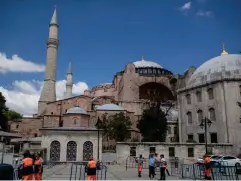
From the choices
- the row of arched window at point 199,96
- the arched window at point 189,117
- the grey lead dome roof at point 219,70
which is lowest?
the arched window at point 189,117

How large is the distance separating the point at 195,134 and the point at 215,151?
429 centimetres

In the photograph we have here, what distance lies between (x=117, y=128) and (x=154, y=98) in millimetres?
A: 6777

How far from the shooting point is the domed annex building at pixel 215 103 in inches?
961

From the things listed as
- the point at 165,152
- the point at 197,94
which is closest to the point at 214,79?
the point at 197,94

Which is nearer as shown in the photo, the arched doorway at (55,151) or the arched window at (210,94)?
the arched doorway at (55,151)

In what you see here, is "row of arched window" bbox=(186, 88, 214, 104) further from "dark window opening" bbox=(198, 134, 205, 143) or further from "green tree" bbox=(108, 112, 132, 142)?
"green tree" bbox=(108, 112, 132, 142)

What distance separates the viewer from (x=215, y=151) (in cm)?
2269

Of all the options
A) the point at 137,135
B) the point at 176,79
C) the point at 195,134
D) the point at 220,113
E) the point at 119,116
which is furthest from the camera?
the point at 176,79

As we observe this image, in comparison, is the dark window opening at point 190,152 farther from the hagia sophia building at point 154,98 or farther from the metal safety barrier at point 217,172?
the metal safety barrier at point 217,172

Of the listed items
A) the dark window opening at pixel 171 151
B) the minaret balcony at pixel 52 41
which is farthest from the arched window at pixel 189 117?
the minaret balcony at pixel 52 41

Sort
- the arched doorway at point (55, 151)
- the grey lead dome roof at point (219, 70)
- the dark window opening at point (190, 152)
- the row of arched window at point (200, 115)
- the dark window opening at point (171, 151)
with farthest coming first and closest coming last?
1. the grey lead dome roof at point (219, 70)
2. the row of arched window at point (200, 115)
3. the dark window opening at point (171, 151)
4. the dark window opening at point (190, 152)
5. the arched doorway at point (55, 151)

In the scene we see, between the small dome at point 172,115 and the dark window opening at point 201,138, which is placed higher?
the small dome at point 172,115

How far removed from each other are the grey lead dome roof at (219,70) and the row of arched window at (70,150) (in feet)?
45.0

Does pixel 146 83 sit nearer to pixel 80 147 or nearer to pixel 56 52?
pixel 56 52
